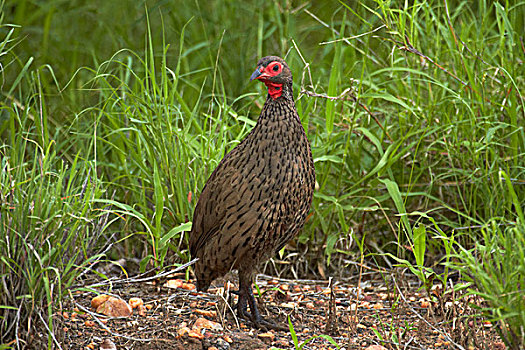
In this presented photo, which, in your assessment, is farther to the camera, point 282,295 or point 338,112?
point 338,112

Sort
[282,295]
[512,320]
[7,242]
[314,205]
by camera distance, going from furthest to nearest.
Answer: [314,205], [282,295], [7,242], [512,320]

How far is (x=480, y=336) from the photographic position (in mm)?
2941

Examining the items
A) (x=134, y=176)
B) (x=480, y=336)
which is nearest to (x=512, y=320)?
(x=480, y=336)

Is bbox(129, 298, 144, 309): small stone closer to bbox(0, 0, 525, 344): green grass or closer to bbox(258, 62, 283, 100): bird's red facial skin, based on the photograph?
bbox(0, 0, 525, 344): green grass

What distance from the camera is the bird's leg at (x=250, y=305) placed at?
340 cm

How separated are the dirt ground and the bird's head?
863 millimetres

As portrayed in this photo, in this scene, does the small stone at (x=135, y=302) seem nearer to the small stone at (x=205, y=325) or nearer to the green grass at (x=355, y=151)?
the green grass at (x=355, y=151)

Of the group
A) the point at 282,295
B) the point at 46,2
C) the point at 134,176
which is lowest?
the point at 282,295

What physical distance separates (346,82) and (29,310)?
2.40m

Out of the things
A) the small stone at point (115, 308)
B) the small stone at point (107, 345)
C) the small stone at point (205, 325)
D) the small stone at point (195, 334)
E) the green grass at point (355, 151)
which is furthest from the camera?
the green grass at point (355, 151)

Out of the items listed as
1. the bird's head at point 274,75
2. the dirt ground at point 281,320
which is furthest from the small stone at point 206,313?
the bird's head at point 274,75

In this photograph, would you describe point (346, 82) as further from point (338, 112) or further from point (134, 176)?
point (134, 176)

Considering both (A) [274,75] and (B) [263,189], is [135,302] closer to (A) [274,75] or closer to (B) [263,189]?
(B) [263,189]

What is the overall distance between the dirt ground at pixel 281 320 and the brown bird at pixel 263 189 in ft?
0.61
